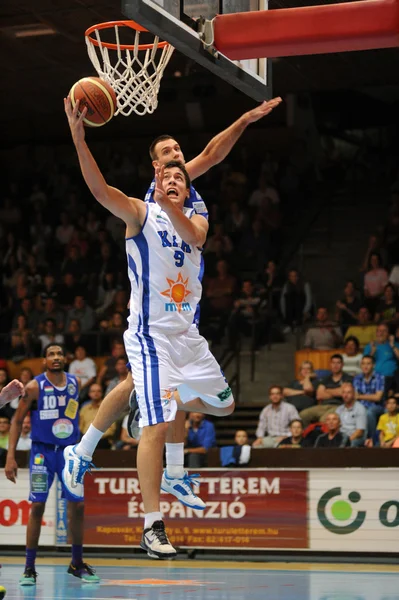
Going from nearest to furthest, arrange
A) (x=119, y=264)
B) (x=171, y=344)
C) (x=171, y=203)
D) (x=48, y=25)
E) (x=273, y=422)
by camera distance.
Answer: (x=171, y=203)
(x=171, y=344)
(x=273, y=422)
(x=48, y=25)
(x=119, y=264)

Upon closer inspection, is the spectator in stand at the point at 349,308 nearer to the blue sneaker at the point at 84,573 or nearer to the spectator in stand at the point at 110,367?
the spectator in stand at the point at 110,367

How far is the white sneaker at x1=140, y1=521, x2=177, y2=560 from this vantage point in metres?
7.20

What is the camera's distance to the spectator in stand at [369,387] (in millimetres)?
15930

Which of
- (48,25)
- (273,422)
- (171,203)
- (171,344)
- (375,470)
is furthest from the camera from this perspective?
(48,25)

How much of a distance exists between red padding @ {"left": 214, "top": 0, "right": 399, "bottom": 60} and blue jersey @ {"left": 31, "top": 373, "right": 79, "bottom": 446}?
5.40m

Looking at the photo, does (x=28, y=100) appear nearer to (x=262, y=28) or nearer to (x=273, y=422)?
(x=273, y=422)

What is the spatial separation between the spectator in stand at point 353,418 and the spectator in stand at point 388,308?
339 cm

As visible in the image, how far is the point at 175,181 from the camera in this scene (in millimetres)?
7766

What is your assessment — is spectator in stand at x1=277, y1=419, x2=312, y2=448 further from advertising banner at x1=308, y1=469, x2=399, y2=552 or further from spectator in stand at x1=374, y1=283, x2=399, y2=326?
spectator in stand at x1=374, y1=283, x2=399, y2=326

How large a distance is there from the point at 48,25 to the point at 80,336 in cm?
589

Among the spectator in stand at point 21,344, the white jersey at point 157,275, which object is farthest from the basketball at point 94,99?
the spectator in stand at point 21,344

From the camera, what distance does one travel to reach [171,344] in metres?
7.89

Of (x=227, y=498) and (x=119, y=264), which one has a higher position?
(x=119, y=264)

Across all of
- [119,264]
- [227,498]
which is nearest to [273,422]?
[227,498]
